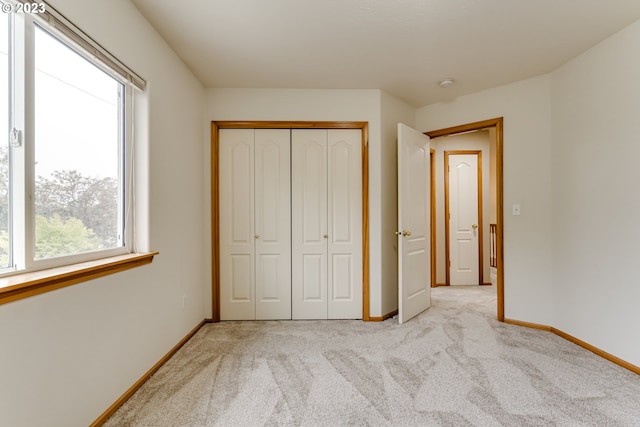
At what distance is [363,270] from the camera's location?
3197 mm

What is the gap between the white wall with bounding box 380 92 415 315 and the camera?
3217 mm

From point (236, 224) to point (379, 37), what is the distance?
2.15m

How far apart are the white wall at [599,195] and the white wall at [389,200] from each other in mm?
1447

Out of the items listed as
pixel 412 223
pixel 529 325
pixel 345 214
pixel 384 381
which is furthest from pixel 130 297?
pixel 529 325

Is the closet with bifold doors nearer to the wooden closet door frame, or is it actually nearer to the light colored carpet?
the wooden closet door frame

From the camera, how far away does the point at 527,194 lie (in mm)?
2959

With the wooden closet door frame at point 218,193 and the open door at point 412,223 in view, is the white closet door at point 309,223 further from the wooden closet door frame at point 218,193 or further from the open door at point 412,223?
the open door at point 412,223

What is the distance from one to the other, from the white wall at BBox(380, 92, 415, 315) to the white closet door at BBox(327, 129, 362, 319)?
26 cm

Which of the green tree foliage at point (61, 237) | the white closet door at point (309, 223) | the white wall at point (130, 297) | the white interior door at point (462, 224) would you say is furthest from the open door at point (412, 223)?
the green tree foliage at point (61, 237)

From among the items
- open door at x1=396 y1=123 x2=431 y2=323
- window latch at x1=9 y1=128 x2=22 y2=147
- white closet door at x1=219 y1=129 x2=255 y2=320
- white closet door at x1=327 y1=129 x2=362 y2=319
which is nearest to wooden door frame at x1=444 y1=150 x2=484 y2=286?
open door at x1=396 y1=123 x2=431 y2=323

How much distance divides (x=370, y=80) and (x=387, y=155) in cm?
78

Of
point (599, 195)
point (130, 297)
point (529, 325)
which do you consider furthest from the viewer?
point (529, 325)

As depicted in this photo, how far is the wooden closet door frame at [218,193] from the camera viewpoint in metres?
3.12

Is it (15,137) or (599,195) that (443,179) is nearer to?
(599,195)
